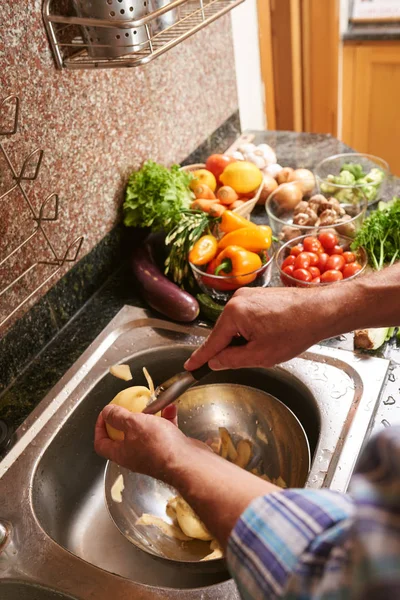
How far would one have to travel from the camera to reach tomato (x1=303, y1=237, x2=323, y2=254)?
1228 mm

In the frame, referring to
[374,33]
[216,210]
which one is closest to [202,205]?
[216,210]

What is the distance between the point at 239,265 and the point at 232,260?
21mm

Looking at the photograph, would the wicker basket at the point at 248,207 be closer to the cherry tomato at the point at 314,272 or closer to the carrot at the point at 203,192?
the carrot at the point at 203,192

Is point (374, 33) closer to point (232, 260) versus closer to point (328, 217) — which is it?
point (328, 217)

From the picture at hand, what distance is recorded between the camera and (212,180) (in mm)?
1501

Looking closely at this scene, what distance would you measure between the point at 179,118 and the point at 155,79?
167mm

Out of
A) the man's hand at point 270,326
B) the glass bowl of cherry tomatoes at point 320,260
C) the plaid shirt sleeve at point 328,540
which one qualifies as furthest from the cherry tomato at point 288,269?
the plaid shirt sleeve at point 328,540

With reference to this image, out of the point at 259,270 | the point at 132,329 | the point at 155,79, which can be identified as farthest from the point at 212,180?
the point at 132,329

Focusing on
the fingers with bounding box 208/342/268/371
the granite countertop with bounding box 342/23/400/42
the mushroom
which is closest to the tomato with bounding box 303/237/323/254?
the mushroom

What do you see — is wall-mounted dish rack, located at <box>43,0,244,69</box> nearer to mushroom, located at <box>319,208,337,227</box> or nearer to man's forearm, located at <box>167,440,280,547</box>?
mushroom, located at <box>319,208,337,227</box>

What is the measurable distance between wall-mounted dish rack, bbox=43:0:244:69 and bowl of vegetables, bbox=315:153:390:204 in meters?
0.59

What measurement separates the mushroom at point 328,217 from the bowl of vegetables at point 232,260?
7.5 inches

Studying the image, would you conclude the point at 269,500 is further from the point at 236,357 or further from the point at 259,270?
the point at 259,270

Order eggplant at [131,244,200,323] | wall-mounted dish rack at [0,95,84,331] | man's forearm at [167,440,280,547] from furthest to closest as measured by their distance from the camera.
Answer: eggplant at [131,244,200,323], wall-mounted dish rack at [0,95,84,331], man's forearm at [167,440,280,547]
